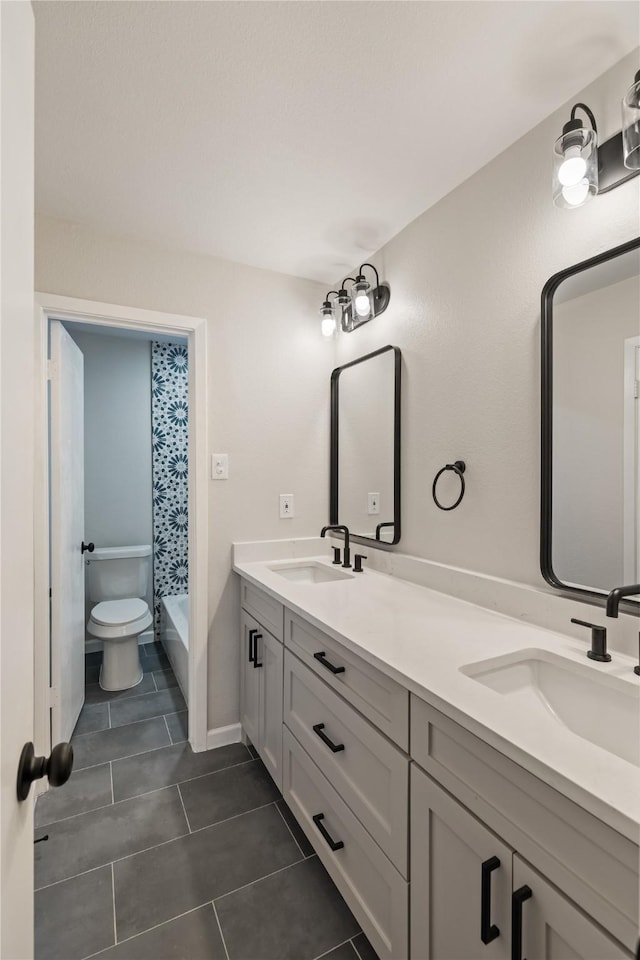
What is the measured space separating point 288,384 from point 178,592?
211cm

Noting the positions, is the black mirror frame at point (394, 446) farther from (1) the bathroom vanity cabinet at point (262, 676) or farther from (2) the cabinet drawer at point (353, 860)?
(2) the cabinet drawer at point (353, 860)

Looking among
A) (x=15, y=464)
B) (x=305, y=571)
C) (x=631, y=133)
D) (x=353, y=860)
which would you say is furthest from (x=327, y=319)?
(x=353, y=860)

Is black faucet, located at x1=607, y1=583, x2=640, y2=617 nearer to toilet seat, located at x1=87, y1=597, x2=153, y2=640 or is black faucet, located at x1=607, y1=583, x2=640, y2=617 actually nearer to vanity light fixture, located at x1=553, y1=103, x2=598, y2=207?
vanity light fixture, located at x1=553, y1=103, x2=598, y2=207

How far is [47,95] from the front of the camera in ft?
4.25

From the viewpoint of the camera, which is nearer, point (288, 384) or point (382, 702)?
point (382, 702)

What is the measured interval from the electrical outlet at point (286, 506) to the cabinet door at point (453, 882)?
1521 millimetres

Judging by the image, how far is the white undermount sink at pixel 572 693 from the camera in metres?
0.97

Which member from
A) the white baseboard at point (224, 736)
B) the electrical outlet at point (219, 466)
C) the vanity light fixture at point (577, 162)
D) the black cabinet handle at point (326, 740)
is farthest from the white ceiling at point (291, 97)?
the white baseboard at point (224, 736)

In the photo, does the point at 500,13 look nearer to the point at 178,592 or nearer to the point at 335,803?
the point at 335,803

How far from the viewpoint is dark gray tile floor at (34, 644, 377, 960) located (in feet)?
4.16

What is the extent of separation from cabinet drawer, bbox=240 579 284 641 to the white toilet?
3.42ft

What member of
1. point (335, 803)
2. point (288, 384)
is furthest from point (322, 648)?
point (288, 384)

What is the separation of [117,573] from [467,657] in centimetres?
280

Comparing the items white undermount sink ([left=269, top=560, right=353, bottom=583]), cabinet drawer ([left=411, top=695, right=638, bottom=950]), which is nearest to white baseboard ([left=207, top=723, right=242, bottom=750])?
white undermount sink ([left=269, top=560, right=353, bottom=583])
